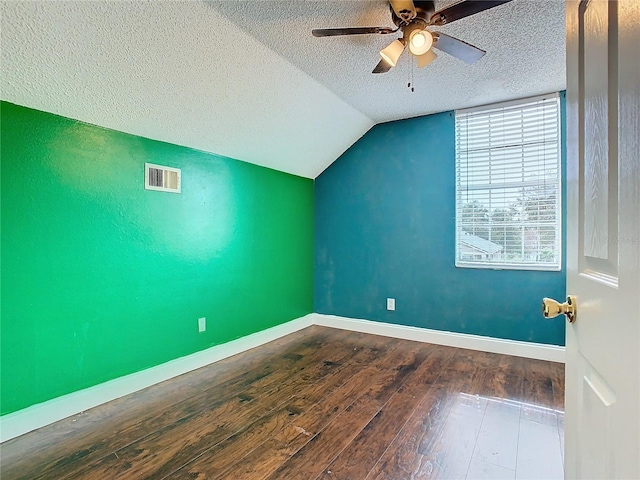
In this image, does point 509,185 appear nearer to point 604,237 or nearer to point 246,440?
point 604,237

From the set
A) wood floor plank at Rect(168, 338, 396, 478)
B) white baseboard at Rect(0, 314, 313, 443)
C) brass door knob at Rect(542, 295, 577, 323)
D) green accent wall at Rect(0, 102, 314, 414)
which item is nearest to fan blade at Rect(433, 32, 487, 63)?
brass door knob at Rect(542, 295, 577, 323)

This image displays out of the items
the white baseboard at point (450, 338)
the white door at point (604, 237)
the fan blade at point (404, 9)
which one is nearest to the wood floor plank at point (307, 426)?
the white baseboard at point (450, 338)

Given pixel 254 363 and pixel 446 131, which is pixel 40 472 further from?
pixel 446 131

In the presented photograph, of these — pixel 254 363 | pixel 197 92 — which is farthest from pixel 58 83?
pixel 254 363

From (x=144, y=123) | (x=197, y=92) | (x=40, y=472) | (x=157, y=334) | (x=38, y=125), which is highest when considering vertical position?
(x=197, y=92)

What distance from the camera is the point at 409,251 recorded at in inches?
152

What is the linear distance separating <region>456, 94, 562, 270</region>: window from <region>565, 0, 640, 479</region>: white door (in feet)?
8.74

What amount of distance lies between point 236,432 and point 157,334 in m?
1.13

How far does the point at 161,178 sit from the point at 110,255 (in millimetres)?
714

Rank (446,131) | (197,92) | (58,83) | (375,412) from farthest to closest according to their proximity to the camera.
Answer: (446,131), (197,92), (375,412), (58,83)

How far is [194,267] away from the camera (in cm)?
299

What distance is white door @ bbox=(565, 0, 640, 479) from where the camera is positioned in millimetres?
542

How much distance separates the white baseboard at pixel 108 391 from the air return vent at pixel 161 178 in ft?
4.64

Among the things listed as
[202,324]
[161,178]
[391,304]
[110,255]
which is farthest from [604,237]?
[391,304]
